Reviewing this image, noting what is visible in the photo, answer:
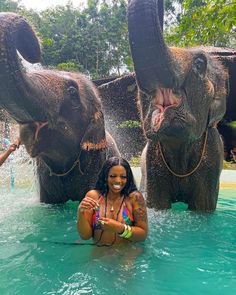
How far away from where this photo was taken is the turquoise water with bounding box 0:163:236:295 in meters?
2.54

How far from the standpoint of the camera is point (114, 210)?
3197 millimetres

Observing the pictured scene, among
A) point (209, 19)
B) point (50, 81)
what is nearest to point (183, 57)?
point (50, 81)

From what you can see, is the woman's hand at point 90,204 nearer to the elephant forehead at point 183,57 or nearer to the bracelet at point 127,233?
the bracelet at point 127,233

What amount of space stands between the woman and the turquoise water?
123mm

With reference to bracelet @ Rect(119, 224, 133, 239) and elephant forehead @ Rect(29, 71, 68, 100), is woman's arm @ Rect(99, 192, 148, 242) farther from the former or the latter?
elephant forehead @ Rect(29, 71, 68, 100)

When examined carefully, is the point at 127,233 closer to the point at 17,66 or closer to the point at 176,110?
the point at 176,110

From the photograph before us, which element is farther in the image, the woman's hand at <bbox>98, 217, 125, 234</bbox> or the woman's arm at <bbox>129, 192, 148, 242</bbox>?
the woman's arm at <bbox>129, 192, 148, 242</bbox>

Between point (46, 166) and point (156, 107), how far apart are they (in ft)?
5.97

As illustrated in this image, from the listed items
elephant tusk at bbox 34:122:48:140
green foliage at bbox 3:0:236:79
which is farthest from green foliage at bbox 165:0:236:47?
green foliage at bbox 3:0:236:79

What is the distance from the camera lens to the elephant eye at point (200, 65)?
3.59 meters

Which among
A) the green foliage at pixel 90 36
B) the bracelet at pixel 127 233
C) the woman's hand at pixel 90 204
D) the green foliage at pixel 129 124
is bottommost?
the bracelet at pixel 127 233

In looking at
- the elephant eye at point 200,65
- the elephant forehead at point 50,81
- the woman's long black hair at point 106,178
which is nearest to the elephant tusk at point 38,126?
the elephant forehead at point 50,81

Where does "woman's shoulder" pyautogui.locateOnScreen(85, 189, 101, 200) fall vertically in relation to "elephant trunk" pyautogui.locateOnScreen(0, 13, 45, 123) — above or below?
below

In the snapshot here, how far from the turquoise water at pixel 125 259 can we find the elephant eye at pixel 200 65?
1.49 metres
